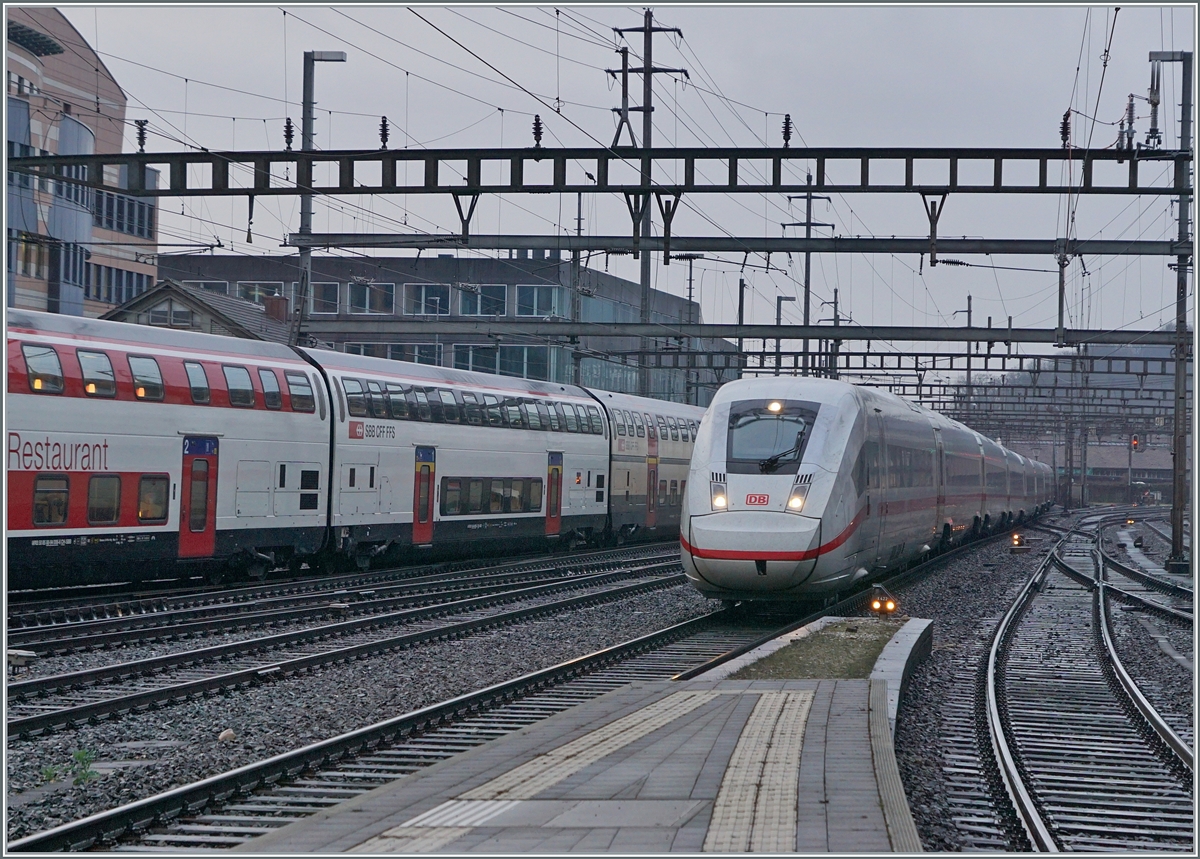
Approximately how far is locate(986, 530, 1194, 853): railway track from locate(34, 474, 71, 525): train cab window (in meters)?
11.6

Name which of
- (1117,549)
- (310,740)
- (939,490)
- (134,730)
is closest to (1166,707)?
(310,740)

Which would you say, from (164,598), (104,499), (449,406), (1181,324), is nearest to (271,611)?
(164,598)

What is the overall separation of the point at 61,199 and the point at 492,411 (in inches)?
841

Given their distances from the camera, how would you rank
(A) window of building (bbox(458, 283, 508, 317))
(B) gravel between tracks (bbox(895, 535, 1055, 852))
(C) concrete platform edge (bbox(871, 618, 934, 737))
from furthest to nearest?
(A) window of building (bbox(458, 283, 508, 317)) < (C) concrete platform edge (bbox(871, 618, 934, 737)) < (B) gravel between tracks (bbox(895, 535, 1055, 852))

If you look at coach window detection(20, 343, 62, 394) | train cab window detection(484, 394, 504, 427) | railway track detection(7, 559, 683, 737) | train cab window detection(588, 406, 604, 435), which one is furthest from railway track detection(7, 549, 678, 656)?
train cab window detection(588, 406, 604, 435)

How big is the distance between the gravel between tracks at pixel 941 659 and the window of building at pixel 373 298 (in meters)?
42.6

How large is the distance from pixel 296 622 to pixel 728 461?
19.6 ft

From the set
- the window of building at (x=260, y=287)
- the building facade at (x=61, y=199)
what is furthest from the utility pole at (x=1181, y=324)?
the window of building at (x=260, y=287)

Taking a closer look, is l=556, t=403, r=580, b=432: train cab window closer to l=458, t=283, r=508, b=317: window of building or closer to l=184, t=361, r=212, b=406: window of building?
l=184, t=361, r=212, b=406: window of building

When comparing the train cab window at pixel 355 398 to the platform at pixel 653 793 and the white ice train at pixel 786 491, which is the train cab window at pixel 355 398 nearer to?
the white ice train at pixel 786 491

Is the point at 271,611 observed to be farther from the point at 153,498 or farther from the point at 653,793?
the point at 653,793

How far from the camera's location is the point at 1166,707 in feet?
42.3

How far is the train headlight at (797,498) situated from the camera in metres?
16.7

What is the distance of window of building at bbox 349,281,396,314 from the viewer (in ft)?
230
